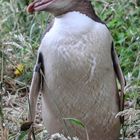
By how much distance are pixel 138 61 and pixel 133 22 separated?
47.8 inches

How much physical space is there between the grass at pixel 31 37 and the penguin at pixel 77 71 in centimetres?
65

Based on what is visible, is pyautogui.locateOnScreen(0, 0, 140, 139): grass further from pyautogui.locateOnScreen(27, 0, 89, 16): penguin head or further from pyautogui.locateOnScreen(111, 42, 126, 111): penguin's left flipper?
pyautogui.locateOnScreen(27, 0, 89, 16): penguin head

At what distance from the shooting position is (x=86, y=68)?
4.12 metres

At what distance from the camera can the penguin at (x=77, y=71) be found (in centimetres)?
409

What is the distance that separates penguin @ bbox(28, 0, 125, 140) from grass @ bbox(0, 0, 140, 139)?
2.13 ft

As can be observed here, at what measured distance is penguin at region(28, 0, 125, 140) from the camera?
409 cm

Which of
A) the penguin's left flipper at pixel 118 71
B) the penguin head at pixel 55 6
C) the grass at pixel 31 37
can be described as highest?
the penguin head at pixel 55 6

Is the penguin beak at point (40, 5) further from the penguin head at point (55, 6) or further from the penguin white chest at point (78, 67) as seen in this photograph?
the penguin white chest at point (78, 67)

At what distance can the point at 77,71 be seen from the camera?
4102 millimetres

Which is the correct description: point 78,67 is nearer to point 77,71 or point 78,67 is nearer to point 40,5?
point 77,71

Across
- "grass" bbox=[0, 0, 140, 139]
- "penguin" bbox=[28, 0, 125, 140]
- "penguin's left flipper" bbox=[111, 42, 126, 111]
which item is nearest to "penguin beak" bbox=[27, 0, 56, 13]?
"penguin" bbox=[28, 0, 125, 140]

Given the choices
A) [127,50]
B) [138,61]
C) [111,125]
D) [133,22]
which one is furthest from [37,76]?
[133,22]

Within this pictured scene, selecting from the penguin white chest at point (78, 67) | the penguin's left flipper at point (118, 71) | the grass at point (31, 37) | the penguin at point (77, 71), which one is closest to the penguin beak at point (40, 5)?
the penguin at point (77, 71)

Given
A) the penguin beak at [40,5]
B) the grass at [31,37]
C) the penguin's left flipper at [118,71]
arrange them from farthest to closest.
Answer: the grass at [31,37] → the penguin's left flipper at [118,71] → the penguin beak at [40,5]
